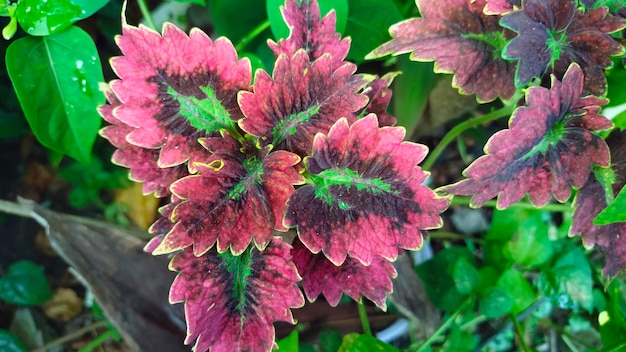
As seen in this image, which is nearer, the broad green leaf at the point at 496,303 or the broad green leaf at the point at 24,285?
the broad green leaf at the point at 496,303

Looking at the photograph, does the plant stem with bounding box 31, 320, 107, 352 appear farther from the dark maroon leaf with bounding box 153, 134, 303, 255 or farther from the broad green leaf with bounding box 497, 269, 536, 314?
the broad green leaf with bounding box 497, 269, 536, 314

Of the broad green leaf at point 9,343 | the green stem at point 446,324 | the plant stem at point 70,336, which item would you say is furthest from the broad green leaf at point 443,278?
the broad green leaf at point 9,343

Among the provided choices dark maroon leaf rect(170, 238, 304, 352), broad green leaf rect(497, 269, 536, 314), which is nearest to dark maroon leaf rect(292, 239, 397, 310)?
dark maroon leaf rect(170, 238, 304, 352)

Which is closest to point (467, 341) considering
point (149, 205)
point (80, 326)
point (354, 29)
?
point (354, 29)

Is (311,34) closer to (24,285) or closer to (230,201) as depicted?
(230,201)

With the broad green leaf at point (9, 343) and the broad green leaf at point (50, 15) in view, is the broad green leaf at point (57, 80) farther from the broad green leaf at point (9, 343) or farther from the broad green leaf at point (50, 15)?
the broad green leaf at point (9, 343)

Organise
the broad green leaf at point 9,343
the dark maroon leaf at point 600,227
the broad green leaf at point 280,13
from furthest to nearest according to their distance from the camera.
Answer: the broad green leaf at point 9,343, the broad green leaf at point 280,13, the dark maroon leaf at point 600,227

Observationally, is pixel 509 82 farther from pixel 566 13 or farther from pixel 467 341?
pixel 467 341

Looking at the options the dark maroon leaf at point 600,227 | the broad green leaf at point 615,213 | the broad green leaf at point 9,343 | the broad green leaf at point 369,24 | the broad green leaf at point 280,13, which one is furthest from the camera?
the broad green leaf at point 9,343
